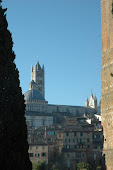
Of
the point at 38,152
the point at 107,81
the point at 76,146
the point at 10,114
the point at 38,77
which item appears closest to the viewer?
the point at 10,114

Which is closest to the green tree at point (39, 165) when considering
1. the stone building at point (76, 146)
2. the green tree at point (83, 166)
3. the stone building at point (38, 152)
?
the stone building at point (38, 152)

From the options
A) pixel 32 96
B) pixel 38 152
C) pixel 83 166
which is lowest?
pixel 83 166

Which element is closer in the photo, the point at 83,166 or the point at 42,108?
the point at 83,166

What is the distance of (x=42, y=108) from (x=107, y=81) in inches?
2863

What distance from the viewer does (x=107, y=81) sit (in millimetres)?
23641

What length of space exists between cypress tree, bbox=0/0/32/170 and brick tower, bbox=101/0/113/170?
10463 millimetres

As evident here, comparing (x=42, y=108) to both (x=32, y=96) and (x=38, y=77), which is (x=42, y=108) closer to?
(x=32, y=96)

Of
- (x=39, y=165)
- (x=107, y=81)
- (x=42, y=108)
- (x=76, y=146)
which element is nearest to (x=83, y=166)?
(x=39, y=165)

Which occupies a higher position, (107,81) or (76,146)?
(107,81)

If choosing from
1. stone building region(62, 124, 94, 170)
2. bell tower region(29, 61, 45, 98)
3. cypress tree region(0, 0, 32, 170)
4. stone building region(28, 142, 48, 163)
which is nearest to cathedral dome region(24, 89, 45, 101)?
bell tower region(29, 61, 45, 98)

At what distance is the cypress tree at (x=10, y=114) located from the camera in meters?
12.6

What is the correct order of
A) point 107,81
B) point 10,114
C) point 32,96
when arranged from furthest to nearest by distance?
point 32,96 < point 107,81 < point 10,114

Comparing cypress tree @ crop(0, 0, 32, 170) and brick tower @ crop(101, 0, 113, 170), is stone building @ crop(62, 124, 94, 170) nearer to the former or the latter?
brick tower @ crop(101, 0, 113, 170)

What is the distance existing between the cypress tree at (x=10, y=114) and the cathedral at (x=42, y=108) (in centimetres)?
5545
